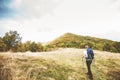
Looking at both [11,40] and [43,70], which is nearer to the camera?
[43,70]

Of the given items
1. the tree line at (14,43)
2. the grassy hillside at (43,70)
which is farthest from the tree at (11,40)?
the grassy hillside at (43,70)

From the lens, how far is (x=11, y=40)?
3072cm

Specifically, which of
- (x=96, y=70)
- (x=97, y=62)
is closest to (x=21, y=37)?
(x=97, y=62)

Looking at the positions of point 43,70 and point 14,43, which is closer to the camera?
point 43,70

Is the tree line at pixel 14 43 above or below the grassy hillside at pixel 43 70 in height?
above

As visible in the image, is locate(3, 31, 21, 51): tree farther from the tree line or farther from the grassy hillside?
the grassy hillside

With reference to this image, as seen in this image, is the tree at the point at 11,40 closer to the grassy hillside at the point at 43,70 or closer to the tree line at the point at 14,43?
the tree line at the point at 14,43

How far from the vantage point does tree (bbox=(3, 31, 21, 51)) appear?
3036 centimetres

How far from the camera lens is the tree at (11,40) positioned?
30359mm

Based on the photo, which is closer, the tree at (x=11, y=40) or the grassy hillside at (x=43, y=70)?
the grassy hillside at (x=43, y=70)

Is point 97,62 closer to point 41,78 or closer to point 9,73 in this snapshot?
point 41,78

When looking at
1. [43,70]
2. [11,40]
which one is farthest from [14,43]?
[43,70]

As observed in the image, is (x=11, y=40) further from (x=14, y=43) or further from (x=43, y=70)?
(x=43, y=70)

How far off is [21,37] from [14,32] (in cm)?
128
